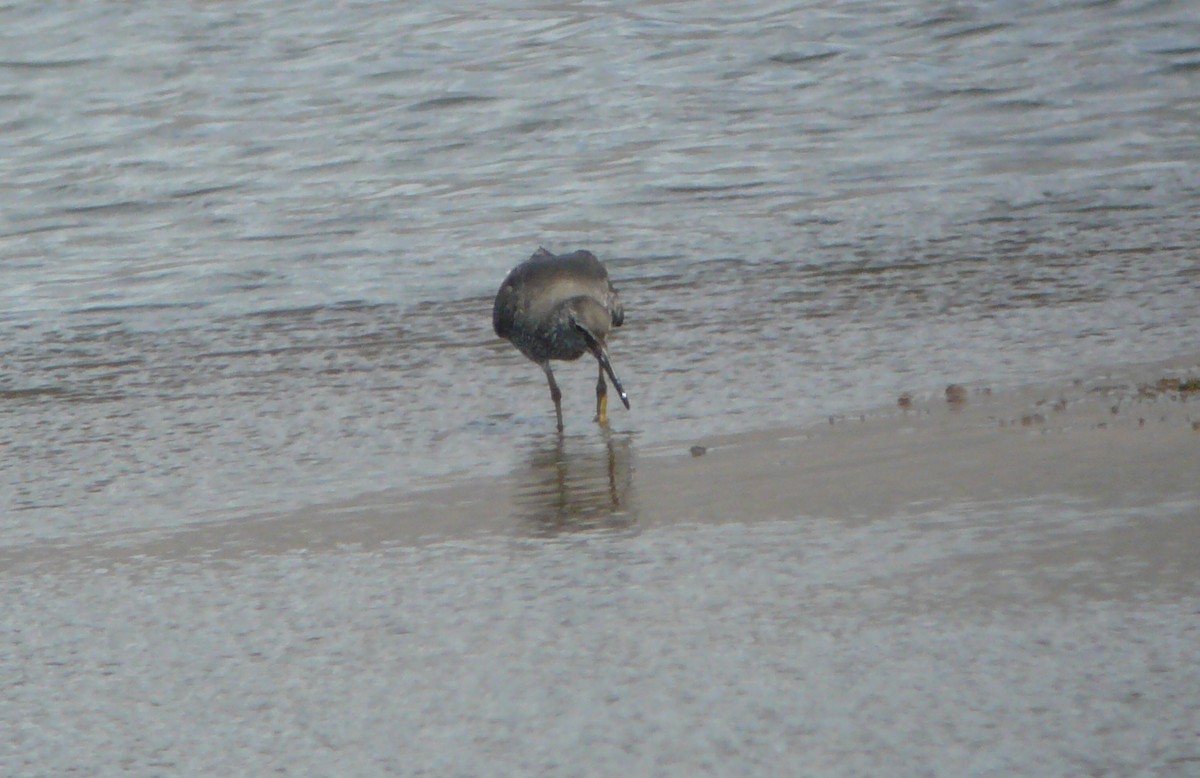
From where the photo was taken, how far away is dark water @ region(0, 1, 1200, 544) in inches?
266

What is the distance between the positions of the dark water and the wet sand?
661 mm

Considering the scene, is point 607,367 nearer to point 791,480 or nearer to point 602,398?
point 602,398

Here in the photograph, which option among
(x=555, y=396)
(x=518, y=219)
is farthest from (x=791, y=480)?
(x=518, y=219)

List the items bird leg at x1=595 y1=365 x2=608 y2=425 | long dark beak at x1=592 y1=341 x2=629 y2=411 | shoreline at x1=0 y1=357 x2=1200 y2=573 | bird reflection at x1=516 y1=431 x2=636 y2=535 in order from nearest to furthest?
shoreline at x1=0 y1=357 x2=1200 y2=573, bird reflection at x1=516 y1=431 x2=636 y2=535, long dark beak at x1=592 y1=341 x2=629 y2=411, bird leg at x1=595 y1=365 x2=608 y2=425

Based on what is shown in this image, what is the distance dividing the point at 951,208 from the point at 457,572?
606 cm

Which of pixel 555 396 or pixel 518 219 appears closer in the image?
pixel 555 396

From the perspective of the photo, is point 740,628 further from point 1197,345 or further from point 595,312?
point 1197,345

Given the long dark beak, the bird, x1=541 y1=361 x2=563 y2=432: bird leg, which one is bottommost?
x1=541 y1=361 x2=563 y2=432: bird leg

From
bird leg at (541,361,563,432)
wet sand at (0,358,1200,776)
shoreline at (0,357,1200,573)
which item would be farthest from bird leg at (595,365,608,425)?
wet sand at (0,358,1200,776)

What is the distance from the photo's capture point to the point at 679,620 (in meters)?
4.19

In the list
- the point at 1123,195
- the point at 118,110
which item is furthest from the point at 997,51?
the point at 118,110

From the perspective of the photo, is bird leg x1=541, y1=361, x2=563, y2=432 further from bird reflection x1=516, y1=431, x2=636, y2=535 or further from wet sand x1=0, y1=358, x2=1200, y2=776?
wet sand x1=0, y1=358, x2=1200, y2=776

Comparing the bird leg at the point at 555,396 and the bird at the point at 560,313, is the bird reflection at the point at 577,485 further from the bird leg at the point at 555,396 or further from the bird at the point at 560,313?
the bird at the point at 560,313

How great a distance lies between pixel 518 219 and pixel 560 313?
14.2ft
